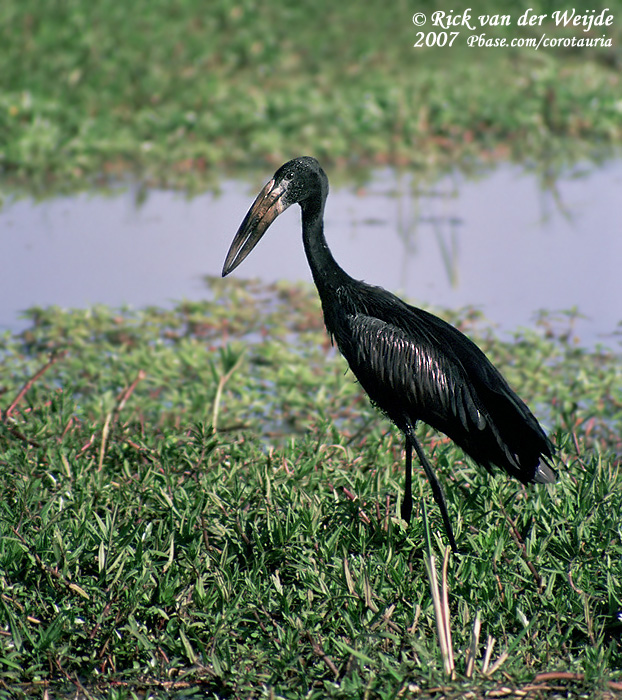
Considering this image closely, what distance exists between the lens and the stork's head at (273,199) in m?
3.41

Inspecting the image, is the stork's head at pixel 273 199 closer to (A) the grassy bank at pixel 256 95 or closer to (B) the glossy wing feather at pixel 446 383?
(B) the glossy wing feather at pixel 446 383

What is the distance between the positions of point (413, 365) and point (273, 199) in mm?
681

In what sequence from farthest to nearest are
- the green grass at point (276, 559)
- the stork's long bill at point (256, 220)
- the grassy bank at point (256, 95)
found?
the grassy bank at point (256, 95) < the stork's long bill at point (256, 220) < the green grass at point (276, 559)

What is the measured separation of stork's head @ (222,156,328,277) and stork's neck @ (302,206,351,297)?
0.27 feet

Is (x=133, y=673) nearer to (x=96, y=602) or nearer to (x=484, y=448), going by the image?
(x=96, y=602)

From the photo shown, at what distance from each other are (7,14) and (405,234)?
4.80 meters

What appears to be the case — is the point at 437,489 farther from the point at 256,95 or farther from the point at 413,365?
the point at 256,95

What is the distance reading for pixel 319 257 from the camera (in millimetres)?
3432

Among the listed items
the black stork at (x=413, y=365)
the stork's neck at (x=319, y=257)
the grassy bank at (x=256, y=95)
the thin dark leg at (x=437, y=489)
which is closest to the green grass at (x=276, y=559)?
the thin dark leg at (x=437, y=489)

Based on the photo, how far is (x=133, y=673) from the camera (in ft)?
9.75

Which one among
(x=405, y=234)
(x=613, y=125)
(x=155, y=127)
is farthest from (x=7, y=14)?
(x=613, y=125)

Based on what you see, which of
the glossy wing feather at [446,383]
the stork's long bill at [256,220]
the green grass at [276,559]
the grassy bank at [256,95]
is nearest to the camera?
the green grass at [276,559]

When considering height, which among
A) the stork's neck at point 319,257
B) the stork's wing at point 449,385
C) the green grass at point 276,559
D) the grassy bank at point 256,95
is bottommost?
the green grass at point 276,559

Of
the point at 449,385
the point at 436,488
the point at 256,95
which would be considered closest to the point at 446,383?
the point at 449,385
